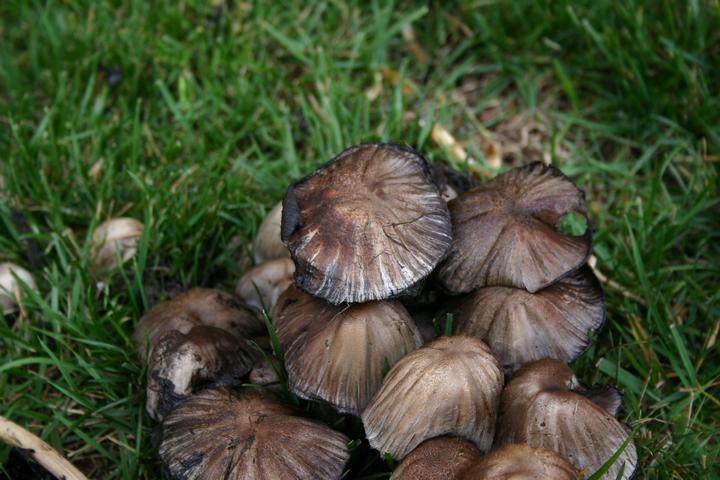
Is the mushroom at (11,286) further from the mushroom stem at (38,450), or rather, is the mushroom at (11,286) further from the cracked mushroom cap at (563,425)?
the cracked mushroom cap at (563,425)

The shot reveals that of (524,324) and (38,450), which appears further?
(38,450)

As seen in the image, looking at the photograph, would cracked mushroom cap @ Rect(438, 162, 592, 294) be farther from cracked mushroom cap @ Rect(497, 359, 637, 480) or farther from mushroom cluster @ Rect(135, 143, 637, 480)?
cracked mushroom cap @ Rect(497, 359, 637, 480)

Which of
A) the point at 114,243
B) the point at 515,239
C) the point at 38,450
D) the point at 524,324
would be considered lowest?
the point at 38,450

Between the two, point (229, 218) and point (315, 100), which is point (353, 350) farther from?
point (315, 100)

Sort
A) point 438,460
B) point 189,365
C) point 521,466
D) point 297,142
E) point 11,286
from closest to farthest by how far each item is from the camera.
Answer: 1. point 521,466
2. point 438,460
3. point 189,365
4. point 11,286
5. point 297,142

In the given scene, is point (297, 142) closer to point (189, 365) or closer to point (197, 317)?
point (197, 317)

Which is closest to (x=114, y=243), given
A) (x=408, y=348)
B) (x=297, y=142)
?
(x=297, y=142)

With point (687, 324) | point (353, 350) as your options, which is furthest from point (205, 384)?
point (687, 324)

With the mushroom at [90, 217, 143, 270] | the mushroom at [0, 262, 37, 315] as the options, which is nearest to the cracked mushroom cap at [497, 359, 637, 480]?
the mushroom at [90, 217, 143, 270]
